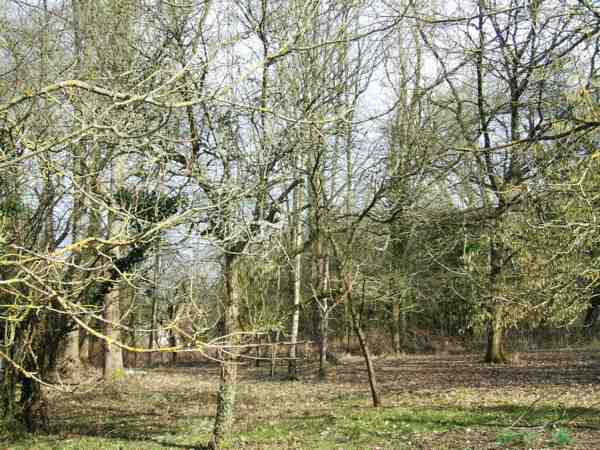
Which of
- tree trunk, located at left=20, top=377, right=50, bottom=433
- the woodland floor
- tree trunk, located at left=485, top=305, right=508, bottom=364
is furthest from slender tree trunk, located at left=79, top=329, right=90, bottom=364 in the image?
tree trunk, located at left=485, top=305, right=508, bottom=364

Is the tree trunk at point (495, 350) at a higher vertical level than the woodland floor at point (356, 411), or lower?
higher

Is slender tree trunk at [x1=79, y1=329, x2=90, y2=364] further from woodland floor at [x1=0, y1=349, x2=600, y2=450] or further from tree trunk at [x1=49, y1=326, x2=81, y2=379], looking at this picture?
woodland floor at [x1=0, y1=349, x2=600, y2=450]

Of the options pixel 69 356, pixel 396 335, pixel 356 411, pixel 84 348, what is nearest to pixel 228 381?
pixel 356 411

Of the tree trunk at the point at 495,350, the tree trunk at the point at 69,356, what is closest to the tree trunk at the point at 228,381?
the tree trunk at the point at 69,356

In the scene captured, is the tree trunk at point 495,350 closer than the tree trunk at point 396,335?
Yes

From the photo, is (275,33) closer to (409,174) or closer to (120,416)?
(409,174)

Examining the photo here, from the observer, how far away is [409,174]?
8078 mm

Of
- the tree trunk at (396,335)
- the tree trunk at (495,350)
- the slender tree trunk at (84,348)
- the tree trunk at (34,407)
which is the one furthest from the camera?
the tree trunk at (396,335)

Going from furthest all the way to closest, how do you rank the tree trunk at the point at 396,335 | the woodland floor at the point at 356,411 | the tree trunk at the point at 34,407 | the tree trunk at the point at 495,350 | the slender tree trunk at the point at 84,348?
the tree trunk at the point at 396,335, the slender tree trunk at the point at 84,348, the tree trunk at the point at 495,350, the tree trunk at the point at 34,407, the woodland floor at the point at 356,411

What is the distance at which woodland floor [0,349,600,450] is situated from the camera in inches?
302

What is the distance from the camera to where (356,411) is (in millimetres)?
10078

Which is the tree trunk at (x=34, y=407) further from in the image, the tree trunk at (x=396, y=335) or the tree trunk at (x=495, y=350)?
the tree trunk at (x=396, y=335)

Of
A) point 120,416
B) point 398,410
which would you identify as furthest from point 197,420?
point 398,410

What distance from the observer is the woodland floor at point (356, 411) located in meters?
7.66
